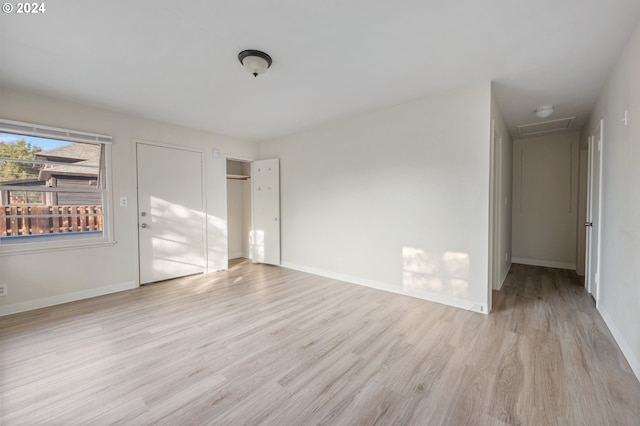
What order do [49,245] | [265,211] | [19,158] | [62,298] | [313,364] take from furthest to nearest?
1. [265,211]
2. [62,298]
3. [49,245]
4. [19,158]
5. [313,364]

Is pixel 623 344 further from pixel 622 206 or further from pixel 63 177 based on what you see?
pixel 63 177

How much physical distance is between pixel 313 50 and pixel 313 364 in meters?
2.57

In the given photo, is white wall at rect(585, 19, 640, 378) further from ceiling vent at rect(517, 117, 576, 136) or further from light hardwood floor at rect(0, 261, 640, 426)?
ceiling vent at rect(517, 117, 576, 136)

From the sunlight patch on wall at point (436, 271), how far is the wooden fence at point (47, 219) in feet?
13.8

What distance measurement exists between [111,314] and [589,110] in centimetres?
655

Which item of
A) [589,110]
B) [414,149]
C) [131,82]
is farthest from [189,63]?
[589,110]

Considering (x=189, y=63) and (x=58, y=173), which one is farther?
(x=58, y=173)

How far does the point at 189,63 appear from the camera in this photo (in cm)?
249

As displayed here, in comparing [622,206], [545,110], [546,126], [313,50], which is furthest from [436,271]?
[546,126]

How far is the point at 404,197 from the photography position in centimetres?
350

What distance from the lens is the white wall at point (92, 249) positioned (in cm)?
302

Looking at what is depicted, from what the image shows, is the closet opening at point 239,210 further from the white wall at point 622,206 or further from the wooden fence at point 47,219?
the white wall at point 622,206

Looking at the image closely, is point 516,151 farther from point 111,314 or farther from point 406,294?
point 111,314

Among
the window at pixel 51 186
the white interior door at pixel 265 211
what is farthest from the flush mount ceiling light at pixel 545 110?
the window at pixel 51 186
